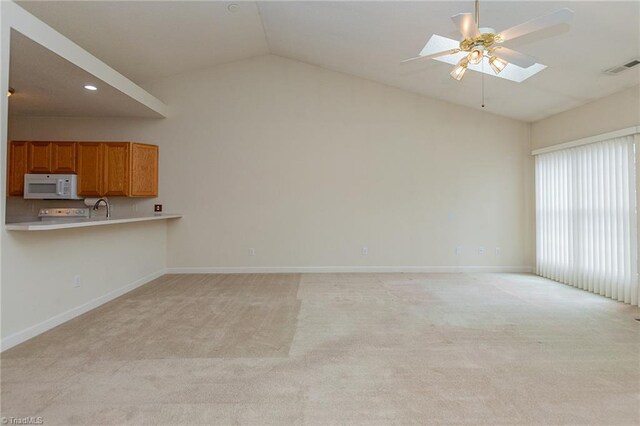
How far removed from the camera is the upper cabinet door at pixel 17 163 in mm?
5055

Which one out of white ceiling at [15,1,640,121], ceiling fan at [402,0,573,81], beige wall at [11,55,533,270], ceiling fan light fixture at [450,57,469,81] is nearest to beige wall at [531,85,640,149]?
white ceiling at [15,1,640,121]

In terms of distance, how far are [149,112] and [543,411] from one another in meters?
6.09

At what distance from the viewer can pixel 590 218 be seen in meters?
4.47

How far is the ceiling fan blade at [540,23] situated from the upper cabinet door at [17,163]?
21.8ft

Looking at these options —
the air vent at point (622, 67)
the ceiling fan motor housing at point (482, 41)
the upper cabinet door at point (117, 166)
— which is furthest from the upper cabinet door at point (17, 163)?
the air vent at point (622, 67)

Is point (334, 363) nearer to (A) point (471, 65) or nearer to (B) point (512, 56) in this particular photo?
(B) point (512, 56)

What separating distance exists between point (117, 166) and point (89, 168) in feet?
1.45

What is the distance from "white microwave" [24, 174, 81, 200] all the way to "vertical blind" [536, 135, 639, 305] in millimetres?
7718

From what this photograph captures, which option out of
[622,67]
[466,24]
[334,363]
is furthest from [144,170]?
[622,67]

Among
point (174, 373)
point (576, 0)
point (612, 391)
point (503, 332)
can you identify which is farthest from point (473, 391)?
point (576, 0)

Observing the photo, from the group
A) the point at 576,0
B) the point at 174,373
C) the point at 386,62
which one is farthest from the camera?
the point at 386,62

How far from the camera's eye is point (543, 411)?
1.82m

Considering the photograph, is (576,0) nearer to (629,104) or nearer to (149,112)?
(629,104)

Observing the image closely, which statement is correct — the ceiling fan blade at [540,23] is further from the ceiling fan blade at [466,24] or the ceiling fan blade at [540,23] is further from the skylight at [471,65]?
the skylight at [471,65]
